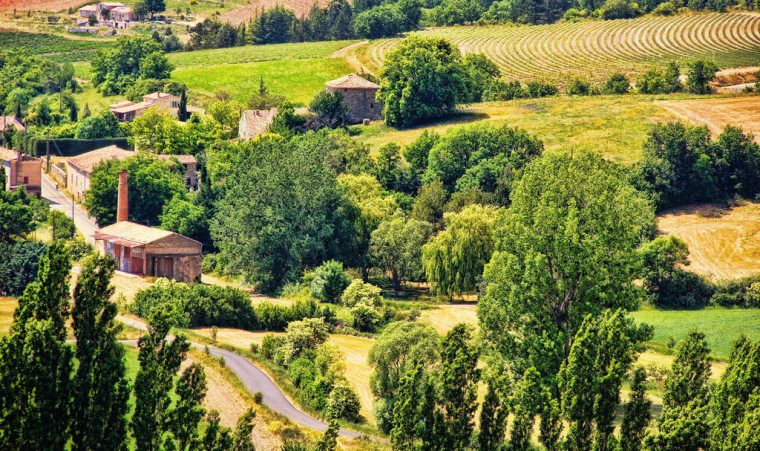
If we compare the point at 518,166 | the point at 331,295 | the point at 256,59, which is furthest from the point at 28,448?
the point at 256,59

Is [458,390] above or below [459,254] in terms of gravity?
above

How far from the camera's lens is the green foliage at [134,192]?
243 feet

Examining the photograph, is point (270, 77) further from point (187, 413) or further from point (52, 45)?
point (187, 413)

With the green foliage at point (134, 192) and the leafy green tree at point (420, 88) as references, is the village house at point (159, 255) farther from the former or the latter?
the leafy green tree at point (420, 88)

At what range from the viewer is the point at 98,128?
326ft

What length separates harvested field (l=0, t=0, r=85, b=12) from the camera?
577ft

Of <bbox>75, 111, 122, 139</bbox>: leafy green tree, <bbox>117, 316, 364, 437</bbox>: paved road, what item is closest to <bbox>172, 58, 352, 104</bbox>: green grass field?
<bbox>75, 111, 122, 139</bbox>: leafy green tree

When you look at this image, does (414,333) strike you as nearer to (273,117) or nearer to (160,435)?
(160,435)

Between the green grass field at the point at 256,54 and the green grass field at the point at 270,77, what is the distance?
3.96 metres

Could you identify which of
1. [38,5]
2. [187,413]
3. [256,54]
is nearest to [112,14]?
[38,5]

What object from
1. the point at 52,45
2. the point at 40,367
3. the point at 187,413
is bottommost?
the point at 187,413

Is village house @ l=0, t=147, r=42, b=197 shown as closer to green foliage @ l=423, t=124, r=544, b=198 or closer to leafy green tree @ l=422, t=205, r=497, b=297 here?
green foliage @ l=423, t=124, r=544, b=198

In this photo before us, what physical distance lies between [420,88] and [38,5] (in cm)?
11907

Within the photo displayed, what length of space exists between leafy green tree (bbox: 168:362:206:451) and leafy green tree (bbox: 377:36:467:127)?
6721cm
